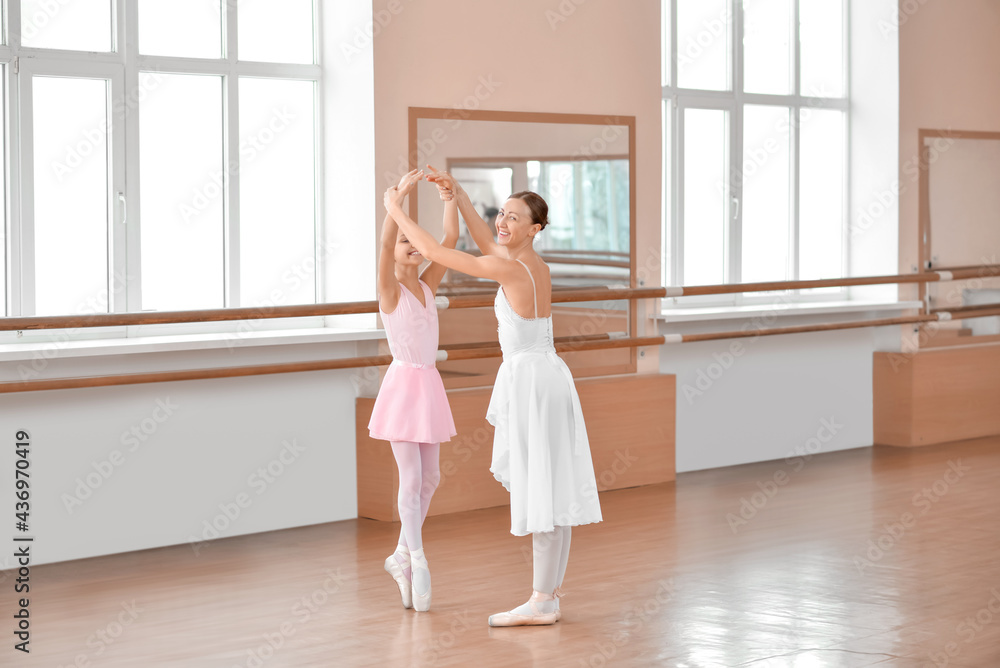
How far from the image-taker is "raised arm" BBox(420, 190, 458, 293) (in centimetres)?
423

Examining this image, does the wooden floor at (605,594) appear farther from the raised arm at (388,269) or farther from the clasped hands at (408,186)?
the clasped hands at (408,186)

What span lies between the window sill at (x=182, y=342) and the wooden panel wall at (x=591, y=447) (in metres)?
0.37

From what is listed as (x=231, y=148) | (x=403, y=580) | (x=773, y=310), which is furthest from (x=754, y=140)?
(x=403, y=580)

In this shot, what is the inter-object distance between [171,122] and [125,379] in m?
1.24

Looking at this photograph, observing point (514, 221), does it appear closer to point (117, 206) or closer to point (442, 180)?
point (442, 180)

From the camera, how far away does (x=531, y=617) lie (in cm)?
403

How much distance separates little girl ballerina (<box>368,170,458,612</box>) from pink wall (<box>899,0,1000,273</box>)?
4647mm

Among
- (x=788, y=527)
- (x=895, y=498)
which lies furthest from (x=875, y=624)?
(x=895, y=498)

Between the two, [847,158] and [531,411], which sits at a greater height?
[847,158]

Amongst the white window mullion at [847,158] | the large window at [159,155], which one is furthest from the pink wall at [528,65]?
the white window mullion at [847,158]

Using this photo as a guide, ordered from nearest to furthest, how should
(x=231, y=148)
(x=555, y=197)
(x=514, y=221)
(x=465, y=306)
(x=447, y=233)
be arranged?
(x=514, y=221) → (x=447, y=233) → (x=231, y=148) → (x=465, y=306) → (x=555, y=197)

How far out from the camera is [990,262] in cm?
846

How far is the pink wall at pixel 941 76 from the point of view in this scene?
805cm

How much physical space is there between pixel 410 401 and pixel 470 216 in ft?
2.14
